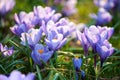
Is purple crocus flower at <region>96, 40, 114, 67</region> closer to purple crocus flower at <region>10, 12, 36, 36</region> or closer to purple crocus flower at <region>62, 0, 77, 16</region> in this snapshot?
purple crocus flower at <region>10, 12, 36, 36</region>

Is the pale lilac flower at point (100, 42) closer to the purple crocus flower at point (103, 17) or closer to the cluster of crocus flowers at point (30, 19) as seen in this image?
the cluster of crocus flowers at point (30, 19)

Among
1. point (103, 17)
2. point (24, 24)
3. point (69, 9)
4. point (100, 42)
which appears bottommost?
point (100, 42)

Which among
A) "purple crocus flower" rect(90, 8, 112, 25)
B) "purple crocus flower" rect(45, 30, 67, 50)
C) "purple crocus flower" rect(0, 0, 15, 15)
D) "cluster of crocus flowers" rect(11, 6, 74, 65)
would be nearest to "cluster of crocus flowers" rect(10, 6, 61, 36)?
"cluster of crocus flowers" rect(11, 6, 74, 65)

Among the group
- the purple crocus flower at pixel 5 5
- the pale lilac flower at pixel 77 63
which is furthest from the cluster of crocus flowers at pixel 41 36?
the purple crocus flower at pixel 5 5

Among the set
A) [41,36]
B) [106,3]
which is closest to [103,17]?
[106,3]

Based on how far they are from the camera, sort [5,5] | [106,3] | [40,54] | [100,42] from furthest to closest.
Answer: [106,3] → [5,5] → [100,42] → [40,54]

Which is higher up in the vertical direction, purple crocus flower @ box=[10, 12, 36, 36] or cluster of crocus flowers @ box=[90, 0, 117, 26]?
cluster of crocus flowers @ box=[90, 0, 117, 26]

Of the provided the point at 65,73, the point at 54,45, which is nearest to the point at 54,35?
the point at 54,45

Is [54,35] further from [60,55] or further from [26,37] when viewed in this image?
[60,55]

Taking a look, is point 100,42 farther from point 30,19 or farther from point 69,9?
point 69,9

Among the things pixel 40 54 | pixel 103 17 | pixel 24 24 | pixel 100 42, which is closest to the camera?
pixel 40 54

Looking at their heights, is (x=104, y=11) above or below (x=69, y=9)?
below
